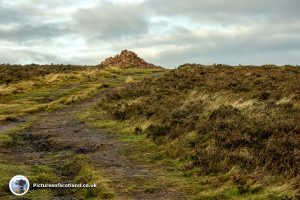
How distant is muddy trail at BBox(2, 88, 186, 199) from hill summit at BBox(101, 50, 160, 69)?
43.1m

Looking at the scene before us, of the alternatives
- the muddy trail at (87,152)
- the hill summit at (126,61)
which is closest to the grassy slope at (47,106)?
the muddy trail at (87,152)

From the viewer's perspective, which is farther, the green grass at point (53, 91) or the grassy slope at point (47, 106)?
the green grass at point (53, 91)

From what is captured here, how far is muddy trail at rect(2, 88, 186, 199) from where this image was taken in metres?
12.2

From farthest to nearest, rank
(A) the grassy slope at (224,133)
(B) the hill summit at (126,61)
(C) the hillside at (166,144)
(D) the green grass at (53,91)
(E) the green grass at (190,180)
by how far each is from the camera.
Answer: (B) the hill summit at (126,61) < (D) the green grass at (53,91) < (C) the hillside at (166,144) < (A) the grassy slope at (224,133) < (E) the green grass at (190,180)

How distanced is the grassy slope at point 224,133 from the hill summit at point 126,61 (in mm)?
40461

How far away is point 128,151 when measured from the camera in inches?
680

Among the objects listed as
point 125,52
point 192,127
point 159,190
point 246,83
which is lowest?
point 159,190

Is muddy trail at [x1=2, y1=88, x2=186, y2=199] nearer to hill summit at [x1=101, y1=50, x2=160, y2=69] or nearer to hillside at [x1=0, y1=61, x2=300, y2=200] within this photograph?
hillside at [x1=0, y1=61, x2=300, y2=200]

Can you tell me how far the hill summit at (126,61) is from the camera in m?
71.2

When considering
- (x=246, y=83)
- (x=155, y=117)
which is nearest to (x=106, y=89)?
(x=246, y=83)

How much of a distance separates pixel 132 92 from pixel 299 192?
23573 mm

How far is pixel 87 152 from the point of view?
17516mm

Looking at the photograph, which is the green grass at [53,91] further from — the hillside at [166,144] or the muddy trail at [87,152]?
the muddy trail at [87,152]

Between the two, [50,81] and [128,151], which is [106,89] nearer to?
[50,81]
